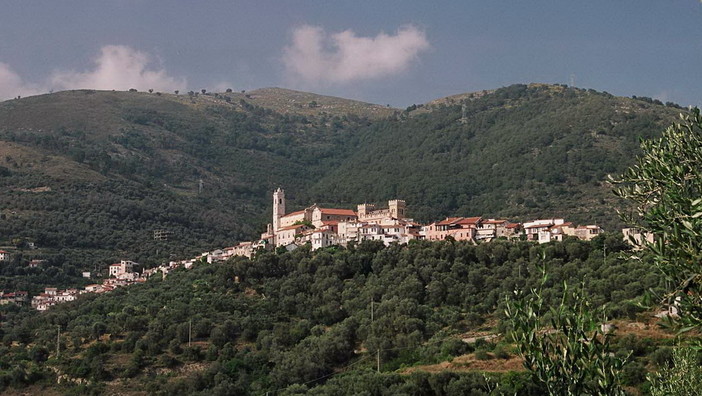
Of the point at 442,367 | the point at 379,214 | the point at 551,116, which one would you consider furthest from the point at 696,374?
the point at 551,116

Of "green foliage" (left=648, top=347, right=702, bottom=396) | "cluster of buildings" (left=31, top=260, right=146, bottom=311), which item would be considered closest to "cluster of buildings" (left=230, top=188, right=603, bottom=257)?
"cluster of buildings" (left=31, top=260, right=146, bottom=311)

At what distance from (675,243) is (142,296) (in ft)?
209

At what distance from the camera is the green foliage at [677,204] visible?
1101 centimetres

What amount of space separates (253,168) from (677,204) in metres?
156

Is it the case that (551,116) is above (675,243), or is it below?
above

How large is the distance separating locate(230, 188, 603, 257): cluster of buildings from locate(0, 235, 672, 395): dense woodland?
133 inches

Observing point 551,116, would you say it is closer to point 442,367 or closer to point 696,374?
point 442,367

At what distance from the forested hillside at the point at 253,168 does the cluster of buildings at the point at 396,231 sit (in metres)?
11.9

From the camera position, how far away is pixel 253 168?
166250 millimetres

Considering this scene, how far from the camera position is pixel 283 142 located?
19238cm

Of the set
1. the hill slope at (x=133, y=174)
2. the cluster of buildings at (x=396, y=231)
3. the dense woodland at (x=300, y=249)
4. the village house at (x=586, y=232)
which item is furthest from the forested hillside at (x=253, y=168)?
the village house at (x=586, y=232)

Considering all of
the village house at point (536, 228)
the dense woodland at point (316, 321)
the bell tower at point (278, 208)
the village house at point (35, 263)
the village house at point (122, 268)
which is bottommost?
the dense woodland at point (316, 321)

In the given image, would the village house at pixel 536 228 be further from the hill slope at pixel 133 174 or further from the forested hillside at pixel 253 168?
the hill slope at pixel 133 174

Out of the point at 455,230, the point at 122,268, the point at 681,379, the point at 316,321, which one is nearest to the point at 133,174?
the point at 122,268
